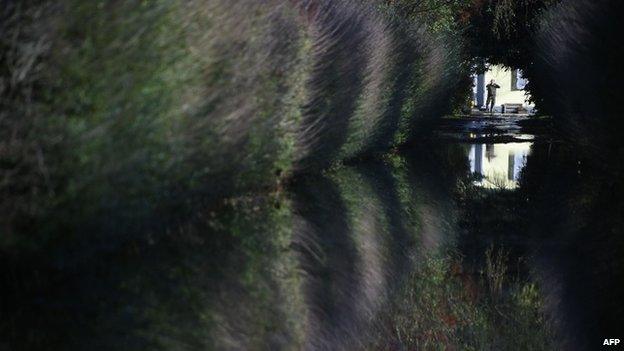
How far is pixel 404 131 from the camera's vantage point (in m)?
29.2

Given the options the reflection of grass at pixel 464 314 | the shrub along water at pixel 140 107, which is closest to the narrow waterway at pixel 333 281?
the reflection of grass at pixel 464 314

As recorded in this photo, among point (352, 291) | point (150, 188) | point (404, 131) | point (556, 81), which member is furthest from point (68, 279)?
point (404, 131)

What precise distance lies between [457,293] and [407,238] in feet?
10.8

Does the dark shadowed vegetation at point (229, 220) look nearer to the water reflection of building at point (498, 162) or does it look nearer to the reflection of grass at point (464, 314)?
the reflection of grass at point (464, 314)

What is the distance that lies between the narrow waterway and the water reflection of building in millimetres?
4600

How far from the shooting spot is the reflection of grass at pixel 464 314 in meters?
7.35

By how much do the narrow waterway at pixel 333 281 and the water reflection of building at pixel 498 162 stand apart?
4.60 meters

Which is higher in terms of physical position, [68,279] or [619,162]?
[68,279]

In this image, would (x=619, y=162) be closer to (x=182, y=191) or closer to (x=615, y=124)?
(x=615, y=124)

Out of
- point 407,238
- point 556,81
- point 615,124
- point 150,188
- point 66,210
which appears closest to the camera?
point 66,210

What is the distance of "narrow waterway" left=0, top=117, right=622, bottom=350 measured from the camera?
288 inches

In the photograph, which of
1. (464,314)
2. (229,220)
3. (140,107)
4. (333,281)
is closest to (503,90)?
(229,220)

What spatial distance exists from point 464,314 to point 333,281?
1.34 meters
